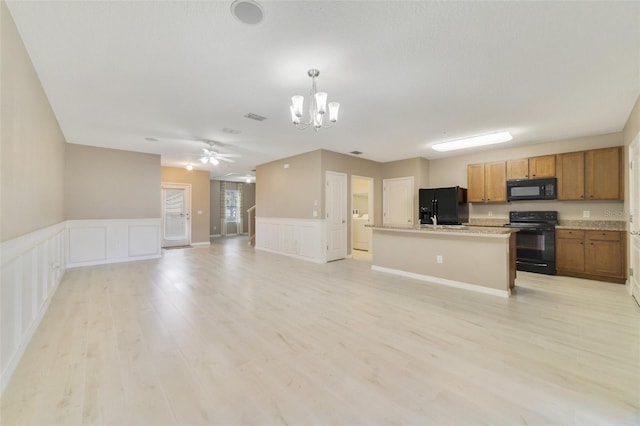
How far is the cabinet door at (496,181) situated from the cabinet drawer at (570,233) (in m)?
1.12

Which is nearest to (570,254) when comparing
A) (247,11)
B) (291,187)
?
(291,187)

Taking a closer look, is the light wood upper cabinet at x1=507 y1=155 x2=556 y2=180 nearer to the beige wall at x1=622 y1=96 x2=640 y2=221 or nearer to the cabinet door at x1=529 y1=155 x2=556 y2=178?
the cabinet door at x1=529 y1=155 x2=556 y2=178

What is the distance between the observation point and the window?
38.9 feet

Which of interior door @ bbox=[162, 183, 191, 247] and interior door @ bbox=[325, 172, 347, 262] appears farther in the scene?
interior door @ bbox=[162, 183, 191, 247]

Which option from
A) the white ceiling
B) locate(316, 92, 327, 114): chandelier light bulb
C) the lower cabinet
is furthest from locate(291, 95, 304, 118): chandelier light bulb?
the lower cabinet

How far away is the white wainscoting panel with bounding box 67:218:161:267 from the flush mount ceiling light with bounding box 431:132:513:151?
699 centimetres

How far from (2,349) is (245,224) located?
10774 millimetres

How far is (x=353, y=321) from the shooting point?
284cm

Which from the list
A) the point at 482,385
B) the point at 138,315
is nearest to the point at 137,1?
the point at 138,315

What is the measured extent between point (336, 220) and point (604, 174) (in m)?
5.03

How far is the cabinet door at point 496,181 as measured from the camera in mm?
5695

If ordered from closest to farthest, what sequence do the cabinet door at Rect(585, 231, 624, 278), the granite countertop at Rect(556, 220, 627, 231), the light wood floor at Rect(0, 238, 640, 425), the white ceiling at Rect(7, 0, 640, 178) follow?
1. the light wood floor at Rect(0, 238, 640, 425)
2. the white ceiling at Rect(7, 0, 640, 178)
3. the cabinet door at Rect(585, 231, 624, 278)
4. the granite countertop at Rect(556, 220, 627, 231)

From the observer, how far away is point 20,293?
218cm

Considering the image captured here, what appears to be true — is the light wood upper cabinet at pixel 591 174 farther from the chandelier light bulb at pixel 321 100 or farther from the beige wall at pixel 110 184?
the beige wall at pixel 110 184
